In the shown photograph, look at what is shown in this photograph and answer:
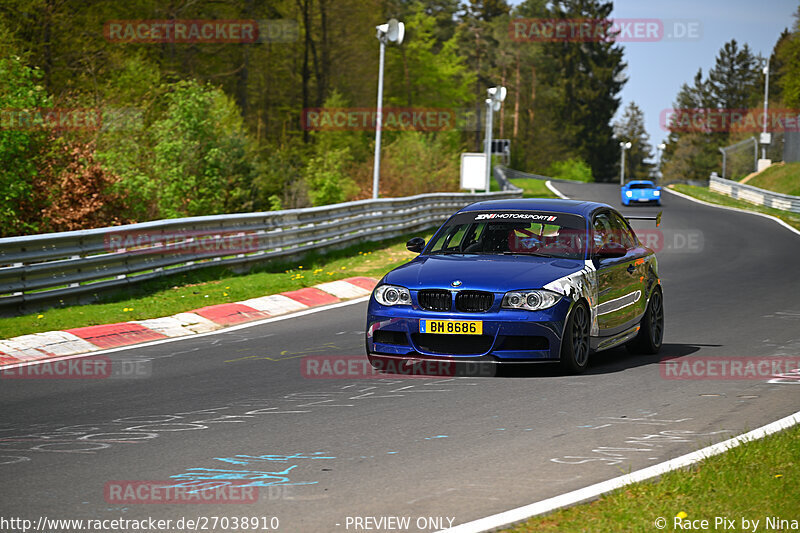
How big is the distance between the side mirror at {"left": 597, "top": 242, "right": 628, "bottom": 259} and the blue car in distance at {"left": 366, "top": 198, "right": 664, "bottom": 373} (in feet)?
0.05

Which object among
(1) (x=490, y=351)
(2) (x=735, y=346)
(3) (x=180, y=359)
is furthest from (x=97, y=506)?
(2) (x=735, y=346)

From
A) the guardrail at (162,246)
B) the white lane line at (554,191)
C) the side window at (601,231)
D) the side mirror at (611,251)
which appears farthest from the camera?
the white lane line at (554,191)

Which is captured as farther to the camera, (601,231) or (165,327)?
(165,327)

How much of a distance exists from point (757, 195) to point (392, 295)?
155ft

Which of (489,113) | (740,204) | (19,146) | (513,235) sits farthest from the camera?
(740,204)

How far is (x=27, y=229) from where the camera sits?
74.8 ft

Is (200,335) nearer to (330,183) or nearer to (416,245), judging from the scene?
(416,245)

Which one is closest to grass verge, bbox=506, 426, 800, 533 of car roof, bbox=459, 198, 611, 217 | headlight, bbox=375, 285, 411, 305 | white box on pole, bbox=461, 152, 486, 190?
headlight, bbox=375, 285, 411, 305

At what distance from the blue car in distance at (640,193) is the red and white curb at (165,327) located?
34.0m

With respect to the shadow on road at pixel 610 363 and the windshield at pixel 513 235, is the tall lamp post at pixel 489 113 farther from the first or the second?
the windshield at pixel 513 235

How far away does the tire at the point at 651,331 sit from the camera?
10.9m

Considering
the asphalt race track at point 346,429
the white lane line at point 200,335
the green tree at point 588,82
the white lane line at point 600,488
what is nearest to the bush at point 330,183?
the white lane line at point 200,335

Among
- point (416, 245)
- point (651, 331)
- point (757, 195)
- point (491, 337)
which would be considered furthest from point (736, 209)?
point (491, 337)

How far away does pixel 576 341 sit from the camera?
30.5ft
